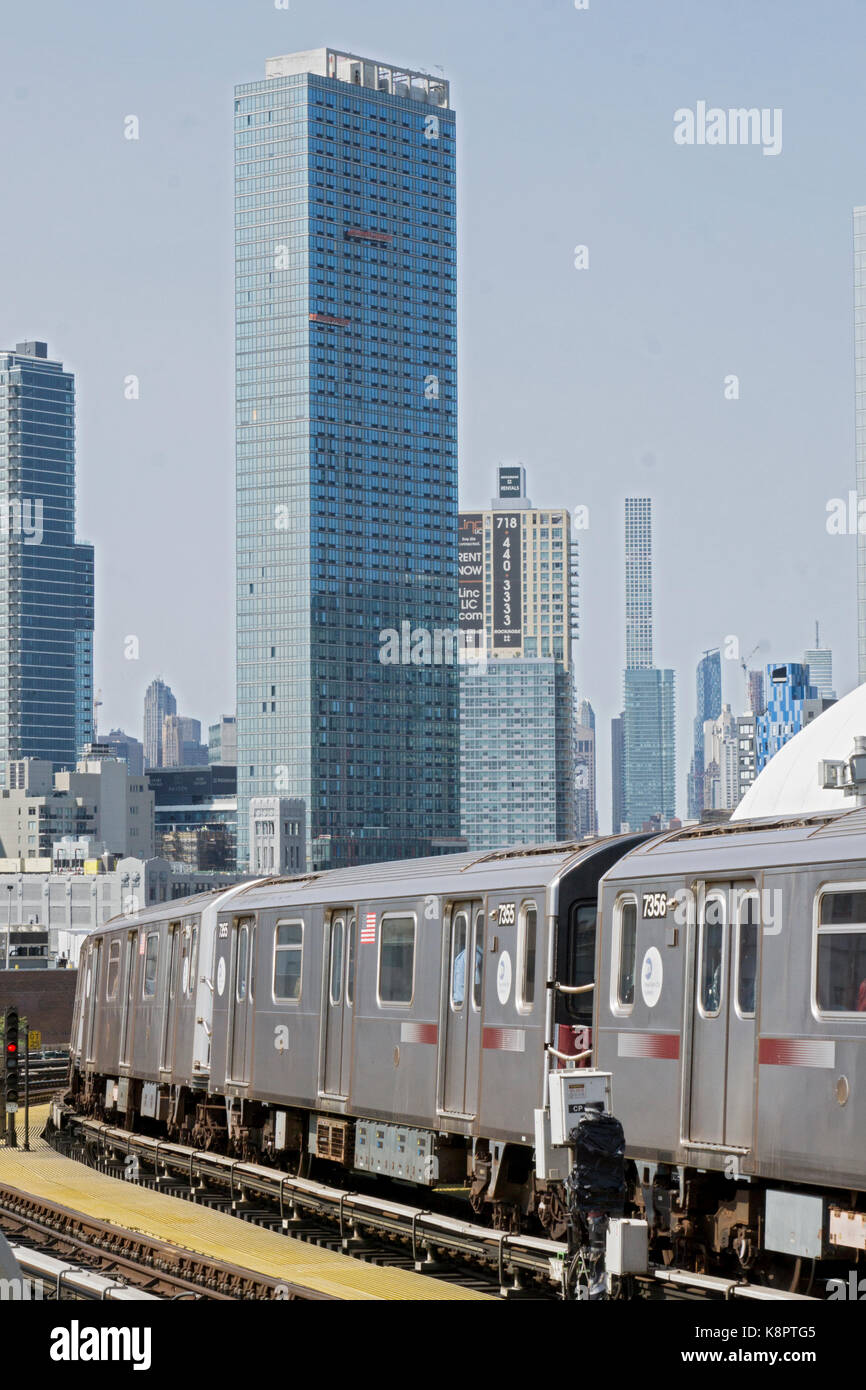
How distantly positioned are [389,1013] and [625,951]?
4939mm

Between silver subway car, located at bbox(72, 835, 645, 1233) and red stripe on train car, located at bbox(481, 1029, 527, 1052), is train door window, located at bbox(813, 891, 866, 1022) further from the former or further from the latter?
red stripe on train car, located at bbox(481, 1029, 527, 1052)

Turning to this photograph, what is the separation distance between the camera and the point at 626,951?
1584 centimetres

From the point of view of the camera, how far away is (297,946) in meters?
22.9

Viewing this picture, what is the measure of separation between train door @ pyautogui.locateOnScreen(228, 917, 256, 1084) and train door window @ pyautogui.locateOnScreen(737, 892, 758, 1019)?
36.8 ft

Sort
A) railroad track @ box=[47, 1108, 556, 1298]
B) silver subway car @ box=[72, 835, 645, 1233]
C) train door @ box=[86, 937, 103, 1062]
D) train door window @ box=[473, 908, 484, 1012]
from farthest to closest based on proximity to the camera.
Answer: train door @ box=[86, 937, 103, 1062], train door window @ box=[473, 908, 484, 1012], silver subway car @ box=[72, 835, 645, 1233], railroad track @ box=[47, 1108, 556, 1298]

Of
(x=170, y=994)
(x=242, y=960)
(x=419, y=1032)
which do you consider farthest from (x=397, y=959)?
(x=170, y=994)

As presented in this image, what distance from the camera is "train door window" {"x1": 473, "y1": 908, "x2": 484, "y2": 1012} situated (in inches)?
716

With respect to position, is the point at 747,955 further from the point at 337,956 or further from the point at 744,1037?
the point at 337,956

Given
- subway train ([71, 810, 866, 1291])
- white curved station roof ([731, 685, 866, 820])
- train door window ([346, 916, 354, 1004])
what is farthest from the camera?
white curved station roof ([731, 685, 866, 820])

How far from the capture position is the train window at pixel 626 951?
51.6ft

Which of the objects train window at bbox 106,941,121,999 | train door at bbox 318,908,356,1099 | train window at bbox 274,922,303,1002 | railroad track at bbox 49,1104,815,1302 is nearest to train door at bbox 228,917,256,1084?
train window at bbox 274,922,303,1002

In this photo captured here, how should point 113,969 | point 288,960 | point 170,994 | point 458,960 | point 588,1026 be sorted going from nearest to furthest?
point 588,1026 < point 458,960 < point 288,960 < point 170,994 < point 113,969
